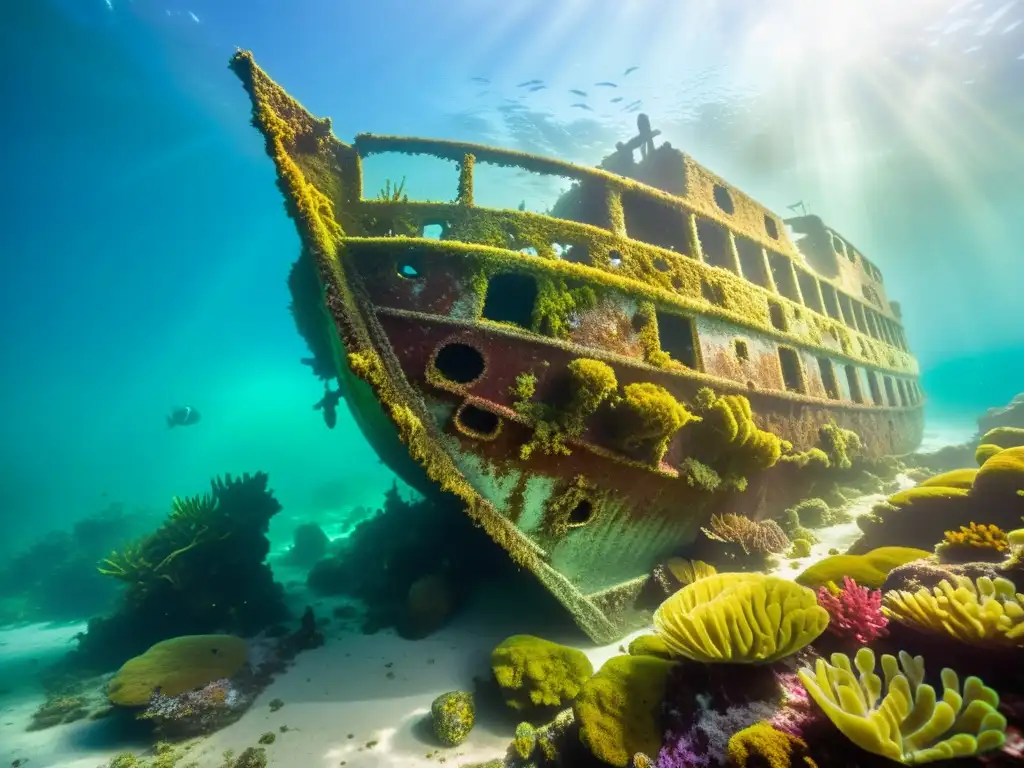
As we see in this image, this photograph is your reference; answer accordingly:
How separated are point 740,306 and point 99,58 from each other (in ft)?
137

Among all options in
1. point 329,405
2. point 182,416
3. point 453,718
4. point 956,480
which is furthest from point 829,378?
point 182,416

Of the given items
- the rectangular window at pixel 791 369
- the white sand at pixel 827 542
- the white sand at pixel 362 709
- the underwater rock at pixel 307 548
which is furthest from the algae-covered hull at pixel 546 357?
the underwater rock at pixel 307 548

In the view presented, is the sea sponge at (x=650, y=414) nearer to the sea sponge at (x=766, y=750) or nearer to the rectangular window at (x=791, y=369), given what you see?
the sea sponge at (x=766, y=750)

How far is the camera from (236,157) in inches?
1512

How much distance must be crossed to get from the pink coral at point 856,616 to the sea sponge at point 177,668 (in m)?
8.34

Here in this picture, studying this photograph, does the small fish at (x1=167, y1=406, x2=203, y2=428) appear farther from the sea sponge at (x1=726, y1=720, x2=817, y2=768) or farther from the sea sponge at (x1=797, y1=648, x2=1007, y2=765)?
the sea sponge at (x1=797, y1=648, x2=1007, y2=765)

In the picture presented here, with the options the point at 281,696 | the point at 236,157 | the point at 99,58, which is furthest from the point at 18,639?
the point at 236,157

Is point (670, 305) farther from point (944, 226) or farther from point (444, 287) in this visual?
point (944, 226)

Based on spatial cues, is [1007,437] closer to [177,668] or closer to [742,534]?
[742,534]

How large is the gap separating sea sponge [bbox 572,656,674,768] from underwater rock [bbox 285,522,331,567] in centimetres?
2030

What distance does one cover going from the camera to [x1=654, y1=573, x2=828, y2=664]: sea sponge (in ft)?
10.6

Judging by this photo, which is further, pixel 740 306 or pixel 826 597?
pixel 740 306

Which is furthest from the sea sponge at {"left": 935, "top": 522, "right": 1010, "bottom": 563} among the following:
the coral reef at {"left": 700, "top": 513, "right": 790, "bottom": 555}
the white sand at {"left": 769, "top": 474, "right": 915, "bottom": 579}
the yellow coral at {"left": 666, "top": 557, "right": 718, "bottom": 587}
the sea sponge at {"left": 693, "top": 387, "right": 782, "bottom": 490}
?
the yellow coral at {"left": 666, "top": 557, "right": 718, "bottom": 587}

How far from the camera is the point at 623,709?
13.0ft
